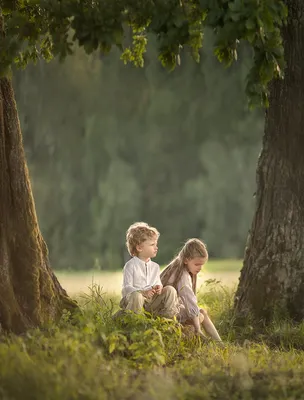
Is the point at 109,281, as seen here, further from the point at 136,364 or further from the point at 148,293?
the point at 136,364

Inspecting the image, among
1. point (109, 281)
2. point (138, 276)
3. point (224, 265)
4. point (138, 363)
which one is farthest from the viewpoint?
point (224, 265)

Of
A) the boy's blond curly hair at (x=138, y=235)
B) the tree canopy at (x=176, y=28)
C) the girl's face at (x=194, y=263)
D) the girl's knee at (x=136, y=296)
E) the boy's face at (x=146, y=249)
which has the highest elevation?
the tree canopy at (x=176, y=28)

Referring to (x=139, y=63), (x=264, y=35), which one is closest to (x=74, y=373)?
(x=264, y=35)

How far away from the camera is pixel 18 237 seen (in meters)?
8.68

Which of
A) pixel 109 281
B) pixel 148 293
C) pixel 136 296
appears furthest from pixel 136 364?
pixel 109 281

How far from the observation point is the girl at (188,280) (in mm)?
8945

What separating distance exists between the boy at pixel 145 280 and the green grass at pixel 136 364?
180 millimetres

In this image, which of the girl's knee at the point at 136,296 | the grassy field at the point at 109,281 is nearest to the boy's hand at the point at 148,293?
the girl's knee at the point at 136,296

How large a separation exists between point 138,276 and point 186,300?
2.37ft

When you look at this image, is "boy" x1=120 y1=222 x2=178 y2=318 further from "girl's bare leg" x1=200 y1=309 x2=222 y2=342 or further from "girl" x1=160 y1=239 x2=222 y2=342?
"girl's bare leg" x1=200 y1=309 x2=222 y2=342

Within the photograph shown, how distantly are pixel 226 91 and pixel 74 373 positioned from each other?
20.3m

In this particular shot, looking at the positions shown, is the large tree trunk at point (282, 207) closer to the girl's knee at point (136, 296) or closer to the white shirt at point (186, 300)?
the white shirt at point (186, 300)

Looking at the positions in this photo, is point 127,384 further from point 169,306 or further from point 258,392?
point 169,306

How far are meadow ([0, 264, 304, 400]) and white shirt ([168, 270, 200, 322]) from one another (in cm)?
24
